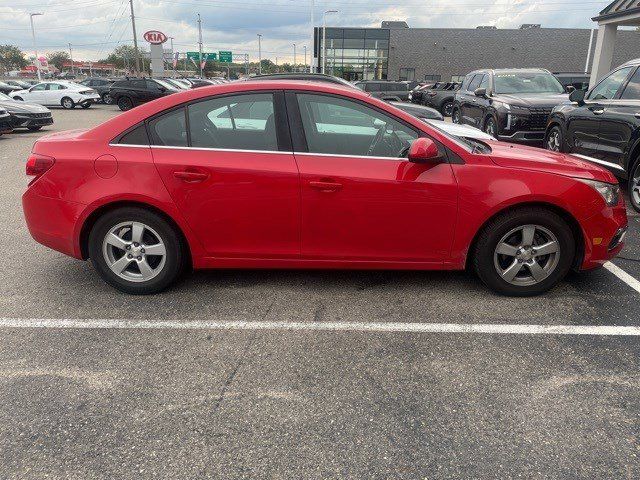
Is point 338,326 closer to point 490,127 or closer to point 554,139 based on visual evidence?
point 554,139

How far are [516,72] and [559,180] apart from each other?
29.6 feet

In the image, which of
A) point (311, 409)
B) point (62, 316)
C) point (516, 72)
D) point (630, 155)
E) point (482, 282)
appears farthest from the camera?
point (516, 72)

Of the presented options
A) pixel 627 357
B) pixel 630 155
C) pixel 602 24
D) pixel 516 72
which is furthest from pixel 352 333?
pixel 602 24

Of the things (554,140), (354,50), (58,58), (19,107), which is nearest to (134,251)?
(554,140)

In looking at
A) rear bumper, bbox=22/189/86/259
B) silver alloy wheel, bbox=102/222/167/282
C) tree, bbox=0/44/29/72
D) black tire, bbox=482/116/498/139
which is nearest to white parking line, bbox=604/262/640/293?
silver alloy wheel, bbox=102/222/167/282

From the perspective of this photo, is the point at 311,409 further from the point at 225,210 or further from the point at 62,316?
the point at 62,316

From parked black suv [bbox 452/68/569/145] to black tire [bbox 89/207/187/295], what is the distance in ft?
26.8

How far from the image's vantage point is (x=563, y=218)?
3832 mm

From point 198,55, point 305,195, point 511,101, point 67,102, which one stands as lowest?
point 67,102

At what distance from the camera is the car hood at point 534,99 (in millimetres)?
9977

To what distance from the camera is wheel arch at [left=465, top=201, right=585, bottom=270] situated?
375cm

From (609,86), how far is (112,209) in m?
6.89

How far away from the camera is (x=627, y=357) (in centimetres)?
311

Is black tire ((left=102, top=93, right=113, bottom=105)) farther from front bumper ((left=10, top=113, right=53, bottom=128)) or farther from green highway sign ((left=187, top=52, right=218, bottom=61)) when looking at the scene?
green highway sign ((left=187, top=52, right=218, bottom=61))
